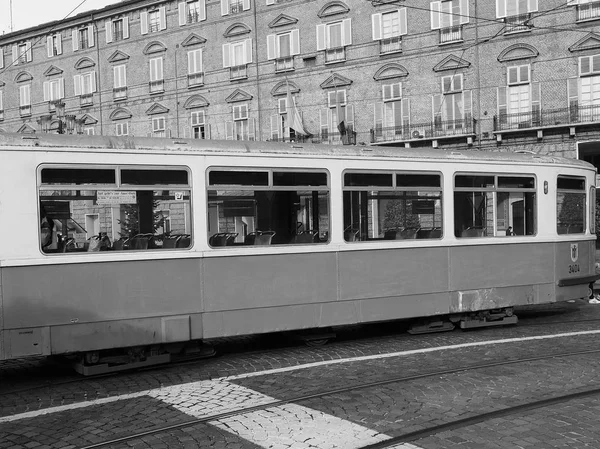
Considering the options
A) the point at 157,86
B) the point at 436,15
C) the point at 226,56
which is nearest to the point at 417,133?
the point at 436,15

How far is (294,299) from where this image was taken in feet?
31.9

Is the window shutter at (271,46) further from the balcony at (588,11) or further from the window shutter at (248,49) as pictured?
the balcony at (588,11)

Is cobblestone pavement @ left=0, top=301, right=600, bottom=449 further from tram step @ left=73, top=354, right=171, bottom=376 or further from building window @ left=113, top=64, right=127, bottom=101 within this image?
building window @ left=113, top=64, right=127, bottom=101

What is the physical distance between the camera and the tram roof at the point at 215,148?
8.23 metres

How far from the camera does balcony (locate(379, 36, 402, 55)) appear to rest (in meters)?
33.1

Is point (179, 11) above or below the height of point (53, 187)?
above

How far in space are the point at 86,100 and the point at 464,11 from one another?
23.7 m

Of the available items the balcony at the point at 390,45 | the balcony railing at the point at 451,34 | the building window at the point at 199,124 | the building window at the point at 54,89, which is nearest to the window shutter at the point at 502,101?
the balcony railing at the point at 451,34

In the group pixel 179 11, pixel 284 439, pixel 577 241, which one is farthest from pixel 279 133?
A: pixel 284 439

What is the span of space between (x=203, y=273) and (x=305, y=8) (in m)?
28.6

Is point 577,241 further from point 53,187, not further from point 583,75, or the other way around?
point 583,75

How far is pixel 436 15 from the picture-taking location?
31984 millimetres

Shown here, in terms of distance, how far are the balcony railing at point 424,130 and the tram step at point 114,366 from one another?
2460 centimetres

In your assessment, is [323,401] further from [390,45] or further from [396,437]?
[390,45]
